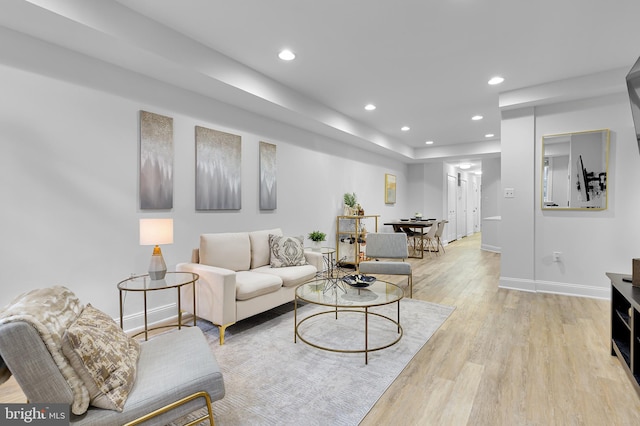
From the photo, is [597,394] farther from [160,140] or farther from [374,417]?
[160,140]

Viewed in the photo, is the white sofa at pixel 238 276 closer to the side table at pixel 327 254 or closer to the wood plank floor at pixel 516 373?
the side table at pixel 327 254

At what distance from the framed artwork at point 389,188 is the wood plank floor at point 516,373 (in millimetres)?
4116

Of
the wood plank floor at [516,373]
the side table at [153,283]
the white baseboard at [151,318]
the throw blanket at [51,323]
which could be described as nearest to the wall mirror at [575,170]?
the wood plank floor at [516,373]

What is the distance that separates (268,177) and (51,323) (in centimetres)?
317

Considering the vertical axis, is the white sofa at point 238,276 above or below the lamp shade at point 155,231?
below

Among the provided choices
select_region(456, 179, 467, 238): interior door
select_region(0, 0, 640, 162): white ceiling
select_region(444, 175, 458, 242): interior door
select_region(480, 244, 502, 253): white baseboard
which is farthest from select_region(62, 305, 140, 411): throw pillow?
select_region(456, 179, 467, 238): interior door

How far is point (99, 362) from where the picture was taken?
49.5 inches

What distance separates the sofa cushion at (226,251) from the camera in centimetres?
315

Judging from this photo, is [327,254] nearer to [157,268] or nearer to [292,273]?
[292,273]

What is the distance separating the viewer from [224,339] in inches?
107

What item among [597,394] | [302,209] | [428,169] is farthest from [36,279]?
[428,169]

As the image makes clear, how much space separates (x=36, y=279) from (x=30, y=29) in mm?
1807

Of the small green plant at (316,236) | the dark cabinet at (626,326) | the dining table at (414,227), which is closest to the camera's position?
the dark cabinet at (626,326)
